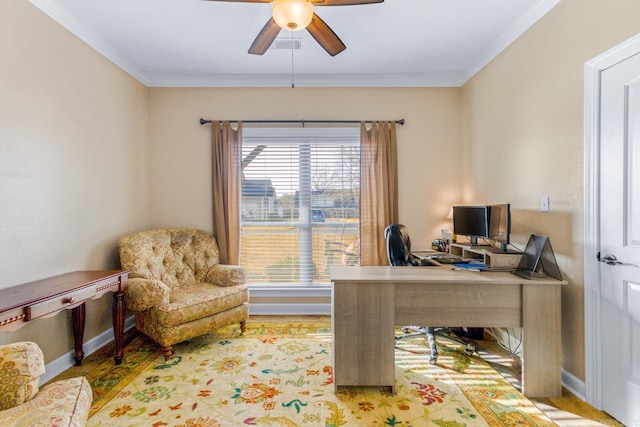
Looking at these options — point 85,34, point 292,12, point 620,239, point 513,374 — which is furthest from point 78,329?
point 620,239

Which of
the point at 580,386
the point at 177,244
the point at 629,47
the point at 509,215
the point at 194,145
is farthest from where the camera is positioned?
the point at 194,145

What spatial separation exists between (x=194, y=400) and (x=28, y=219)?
1.69 m

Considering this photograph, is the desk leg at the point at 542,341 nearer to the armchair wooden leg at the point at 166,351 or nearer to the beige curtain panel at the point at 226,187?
the armchair wooden leg at the point at 166,351

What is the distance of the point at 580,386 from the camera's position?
1915 millimetres

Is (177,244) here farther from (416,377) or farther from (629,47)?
(629,47)

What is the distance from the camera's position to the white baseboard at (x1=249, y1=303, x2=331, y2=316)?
136 inches

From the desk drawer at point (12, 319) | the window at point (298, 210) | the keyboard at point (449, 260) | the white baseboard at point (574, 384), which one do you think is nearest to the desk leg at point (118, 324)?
the desk drawer at point (12, 319)

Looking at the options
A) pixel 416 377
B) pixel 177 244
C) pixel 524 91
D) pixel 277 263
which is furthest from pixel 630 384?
pixel 177 244

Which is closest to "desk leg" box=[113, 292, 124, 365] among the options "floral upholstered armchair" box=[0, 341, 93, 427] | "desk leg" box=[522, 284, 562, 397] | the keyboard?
"floral upholstered armchair" box=[0, 341, 93, 427]

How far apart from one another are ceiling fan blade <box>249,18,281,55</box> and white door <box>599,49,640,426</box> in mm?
2071

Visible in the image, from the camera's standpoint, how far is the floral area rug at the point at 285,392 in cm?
175

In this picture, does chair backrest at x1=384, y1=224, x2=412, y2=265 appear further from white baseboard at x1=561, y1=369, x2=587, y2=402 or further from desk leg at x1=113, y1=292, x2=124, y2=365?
desk leg at x1=113, y1=292, x2=124, y2=365

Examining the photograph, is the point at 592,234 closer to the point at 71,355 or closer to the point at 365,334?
the point at 365,334

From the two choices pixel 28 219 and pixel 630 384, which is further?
pixel 28 219
